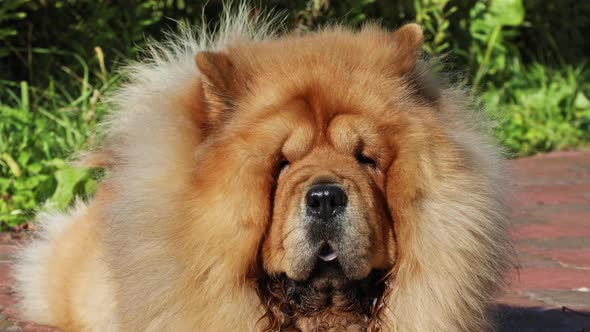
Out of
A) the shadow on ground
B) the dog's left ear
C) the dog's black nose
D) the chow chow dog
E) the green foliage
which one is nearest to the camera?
the dog's black nose

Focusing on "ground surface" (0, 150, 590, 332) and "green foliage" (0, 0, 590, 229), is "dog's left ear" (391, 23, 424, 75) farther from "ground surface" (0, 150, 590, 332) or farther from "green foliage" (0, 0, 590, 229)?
"ground surface" (0, 150, 590, 332)

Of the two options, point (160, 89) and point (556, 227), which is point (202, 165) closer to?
point (160, 89)

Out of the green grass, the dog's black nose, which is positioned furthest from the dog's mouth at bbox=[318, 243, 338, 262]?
the green grass

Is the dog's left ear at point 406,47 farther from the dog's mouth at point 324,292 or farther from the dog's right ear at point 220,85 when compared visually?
the dog's mouth at point 324,292

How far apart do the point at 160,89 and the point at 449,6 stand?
5.81 metres

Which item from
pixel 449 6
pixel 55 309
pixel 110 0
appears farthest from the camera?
pixel 449 6

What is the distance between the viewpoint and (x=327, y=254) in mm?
2799

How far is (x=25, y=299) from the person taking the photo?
12.9 feet

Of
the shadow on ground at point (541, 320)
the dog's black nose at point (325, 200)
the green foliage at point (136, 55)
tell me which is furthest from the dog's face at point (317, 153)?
the shadow on ground at point (541, 320)

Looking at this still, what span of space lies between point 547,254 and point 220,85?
273 centimetres

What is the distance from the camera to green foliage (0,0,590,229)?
228 inches

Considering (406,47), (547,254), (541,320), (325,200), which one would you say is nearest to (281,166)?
(325,200)

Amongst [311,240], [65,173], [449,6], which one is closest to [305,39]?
[311,240]

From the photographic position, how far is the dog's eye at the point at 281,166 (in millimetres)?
2871
